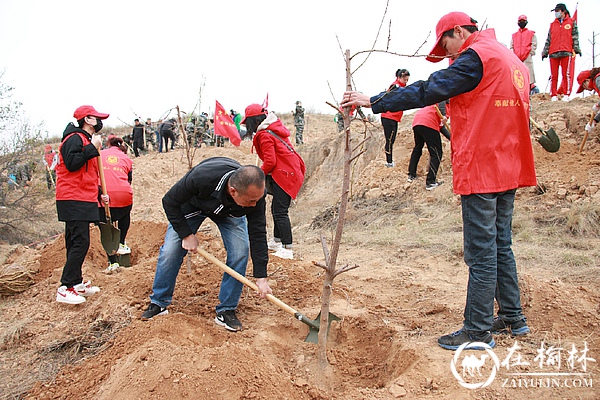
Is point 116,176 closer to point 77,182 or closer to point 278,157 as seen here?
point 77,182

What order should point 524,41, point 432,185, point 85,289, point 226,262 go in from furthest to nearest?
point 524,41 → point 432,185 → point 85,289 → point 226,262

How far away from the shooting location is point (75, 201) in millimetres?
4070

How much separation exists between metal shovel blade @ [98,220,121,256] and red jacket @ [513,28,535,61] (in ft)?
28.2

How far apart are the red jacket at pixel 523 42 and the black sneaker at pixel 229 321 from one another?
28.2ft

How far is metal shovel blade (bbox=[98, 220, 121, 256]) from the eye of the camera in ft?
16.6

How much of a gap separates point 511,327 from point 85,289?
374cm

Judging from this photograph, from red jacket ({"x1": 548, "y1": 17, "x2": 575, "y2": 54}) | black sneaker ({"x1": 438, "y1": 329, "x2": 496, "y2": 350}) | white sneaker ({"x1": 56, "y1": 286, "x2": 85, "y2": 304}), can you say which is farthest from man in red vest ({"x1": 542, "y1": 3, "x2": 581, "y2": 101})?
white sneaker ({"x1": 56, "y1": 286, "x2": 85, "y2": 304})

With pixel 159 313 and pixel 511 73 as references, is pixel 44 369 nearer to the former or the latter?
pixel 159 313

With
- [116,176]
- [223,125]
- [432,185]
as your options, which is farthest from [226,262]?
[223,125]

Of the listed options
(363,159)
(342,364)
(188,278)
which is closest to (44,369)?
(188,278)

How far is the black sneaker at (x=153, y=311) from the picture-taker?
11.7 feet

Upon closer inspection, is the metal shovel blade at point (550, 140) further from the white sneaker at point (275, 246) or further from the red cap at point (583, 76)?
the white sneaker at point (275, 246)

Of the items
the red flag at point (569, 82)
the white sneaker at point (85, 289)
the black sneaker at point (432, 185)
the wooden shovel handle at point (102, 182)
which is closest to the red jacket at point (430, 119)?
the black sneaker at point (432, 185)

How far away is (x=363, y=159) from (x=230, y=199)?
30.4 feet
